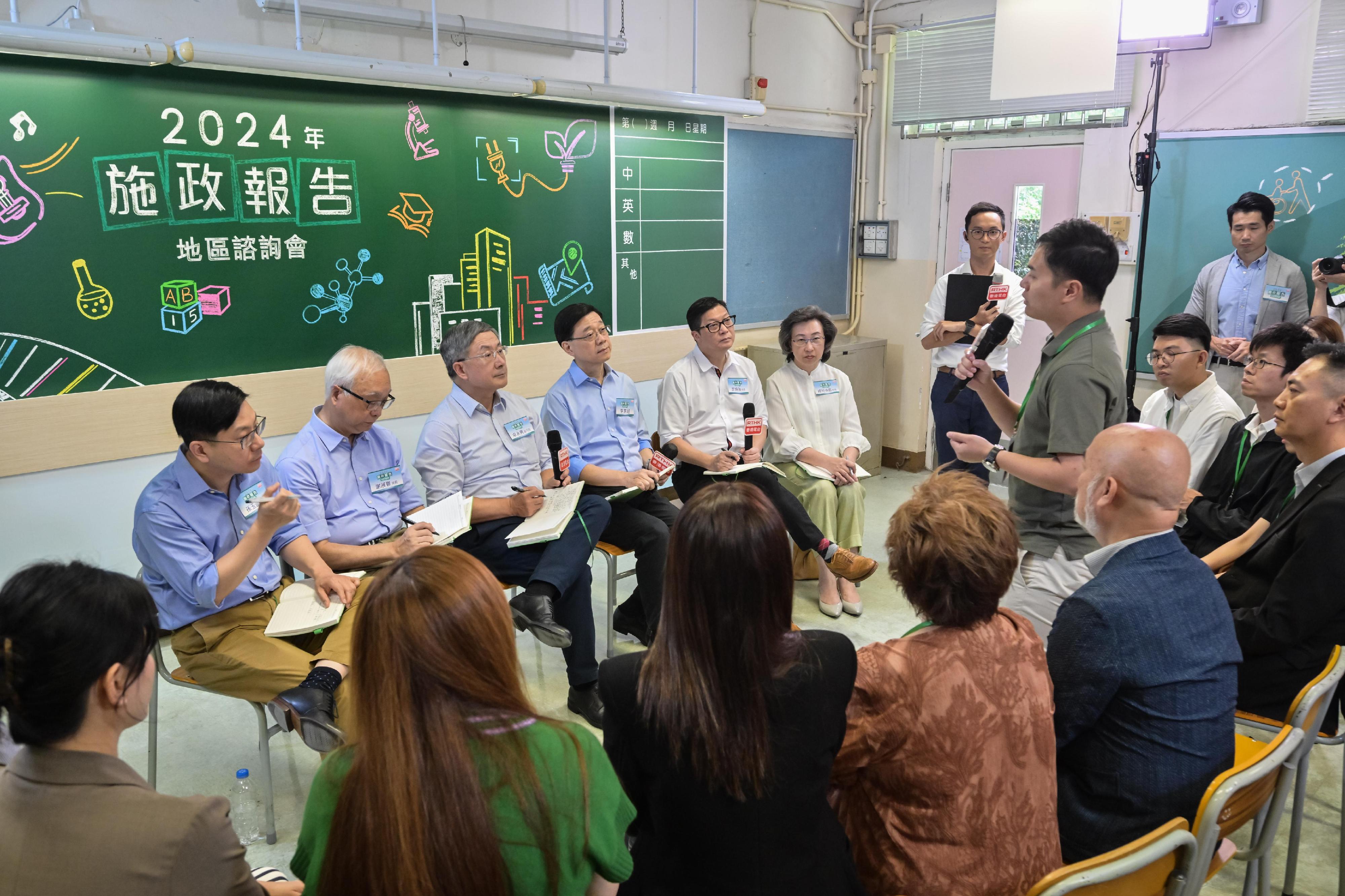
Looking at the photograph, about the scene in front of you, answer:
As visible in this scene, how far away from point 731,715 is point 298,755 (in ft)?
7.39

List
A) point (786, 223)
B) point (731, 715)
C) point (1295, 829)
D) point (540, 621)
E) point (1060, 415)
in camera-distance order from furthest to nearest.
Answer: point (786, 223) → point (540, 621) → point (1060, 415) → point (1295, 829) → point (731, 715)

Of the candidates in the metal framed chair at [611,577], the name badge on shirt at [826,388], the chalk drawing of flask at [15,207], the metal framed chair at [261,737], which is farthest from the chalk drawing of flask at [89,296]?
the name badge on shirt at [826,388]

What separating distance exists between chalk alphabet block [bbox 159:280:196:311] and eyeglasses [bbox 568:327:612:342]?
149 centimetres

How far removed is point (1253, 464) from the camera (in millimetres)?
2836

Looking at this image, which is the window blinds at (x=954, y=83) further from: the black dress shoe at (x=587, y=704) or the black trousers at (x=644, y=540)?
the black dress shoe at (x=587, y=704)

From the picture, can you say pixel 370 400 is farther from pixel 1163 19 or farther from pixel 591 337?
pixel 1163 19

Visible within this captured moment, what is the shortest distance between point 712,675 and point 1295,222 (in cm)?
465

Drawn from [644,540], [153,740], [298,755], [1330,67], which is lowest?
[298,755]

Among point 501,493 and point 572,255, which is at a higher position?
point 572,255

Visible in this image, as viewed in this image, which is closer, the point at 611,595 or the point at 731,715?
the point at 731,715

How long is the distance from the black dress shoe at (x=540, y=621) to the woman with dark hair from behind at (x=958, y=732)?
153cm

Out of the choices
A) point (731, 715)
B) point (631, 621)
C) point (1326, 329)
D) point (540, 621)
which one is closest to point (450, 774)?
point (731, 715)

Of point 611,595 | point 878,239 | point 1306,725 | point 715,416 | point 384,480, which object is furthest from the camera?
point 878,239

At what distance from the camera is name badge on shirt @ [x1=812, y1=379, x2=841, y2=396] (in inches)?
171
